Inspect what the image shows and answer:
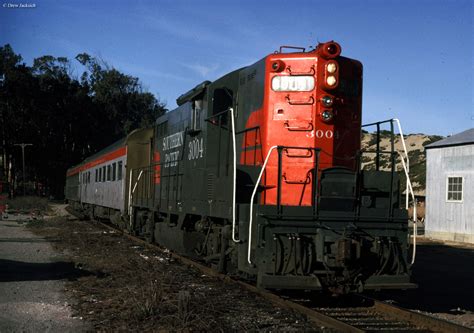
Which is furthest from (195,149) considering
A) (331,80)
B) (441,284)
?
(441,284)

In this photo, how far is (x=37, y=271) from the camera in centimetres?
971

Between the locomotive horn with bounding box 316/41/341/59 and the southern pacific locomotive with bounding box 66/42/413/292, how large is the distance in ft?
0.06

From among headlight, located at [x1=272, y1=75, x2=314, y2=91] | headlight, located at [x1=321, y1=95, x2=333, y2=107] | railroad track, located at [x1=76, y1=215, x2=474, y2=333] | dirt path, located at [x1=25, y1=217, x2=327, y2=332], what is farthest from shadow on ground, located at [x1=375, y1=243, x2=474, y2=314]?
headlight, located at [x1=272, y1=75, x2=314, y2=91]

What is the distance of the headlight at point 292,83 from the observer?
768 cm

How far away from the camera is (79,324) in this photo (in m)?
5.82

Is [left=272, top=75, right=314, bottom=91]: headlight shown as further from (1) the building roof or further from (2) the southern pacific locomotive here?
(1) the building roof

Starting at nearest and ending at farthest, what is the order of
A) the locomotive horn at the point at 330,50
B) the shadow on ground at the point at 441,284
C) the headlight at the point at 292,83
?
the locomotive horn at the point at 330,50, the headlight at the point at 292,83, the shadow on ground at the point at 441,284

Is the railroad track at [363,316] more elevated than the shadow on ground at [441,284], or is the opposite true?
the railroad track at [363,316]

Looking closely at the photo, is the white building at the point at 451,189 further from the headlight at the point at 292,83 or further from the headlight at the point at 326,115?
the headlight at the point at 292,83

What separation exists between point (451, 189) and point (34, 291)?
57.6ft

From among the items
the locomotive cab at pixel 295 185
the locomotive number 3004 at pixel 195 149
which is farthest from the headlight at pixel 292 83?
the locomotive number 3004 at pixel 195 149

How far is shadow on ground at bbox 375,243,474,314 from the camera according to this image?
8039 millimetres

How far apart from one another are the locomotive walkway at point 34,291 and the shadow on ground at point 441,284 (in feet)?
16.5

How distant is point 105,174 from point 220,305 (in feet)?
54.1
